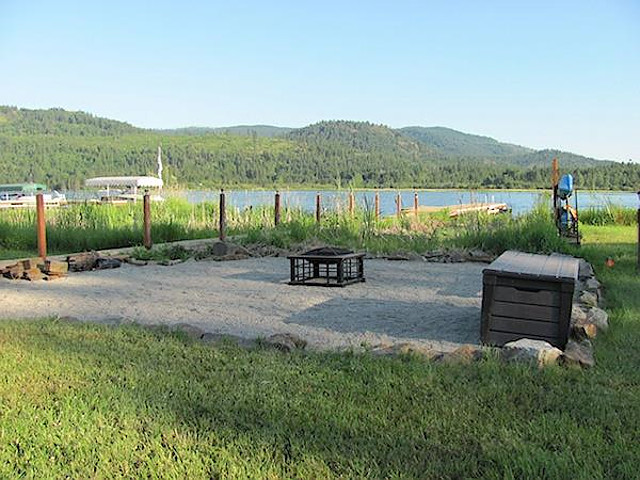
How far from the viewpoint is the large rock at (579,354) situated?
4098 millimetres

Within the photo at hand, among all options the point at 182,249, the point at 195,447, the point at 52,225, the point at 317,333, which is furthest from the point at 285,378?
the point at 52,225

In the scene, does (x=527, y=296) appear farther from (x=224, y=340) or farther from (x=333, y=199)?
(x=333, y=199)

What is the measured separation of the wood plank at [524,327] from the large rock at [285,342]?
1.35 metres

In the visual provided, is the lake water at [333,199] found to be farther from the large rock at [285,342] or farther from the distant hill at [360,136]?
the distant hill at [360,136]

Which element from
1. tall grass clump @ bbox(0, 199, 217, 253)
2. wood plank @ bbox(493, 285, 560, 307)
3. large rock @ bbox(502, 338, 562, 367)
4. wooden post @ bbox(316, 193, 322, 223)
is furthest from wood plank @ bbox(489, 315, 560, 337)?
wooden post @ bbox(316, 193, 322, 223)

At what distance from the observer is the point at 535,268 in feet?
17.0

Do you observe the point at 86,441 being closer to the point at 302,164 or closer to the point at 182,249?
the point at 182,249

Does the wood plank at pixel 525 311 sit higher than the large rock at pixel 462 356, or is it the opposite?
the wood plank at pixel 525 311

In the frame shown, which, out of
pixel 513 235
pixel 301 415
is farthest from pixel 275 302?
pixel 513 235

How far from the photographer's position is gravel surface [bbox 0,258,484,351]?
556 cm

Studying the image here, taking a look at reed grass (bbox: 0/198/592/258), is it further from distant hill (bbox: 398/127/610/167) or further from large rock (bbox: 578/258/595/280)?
distant hill (bbox: 398/127/610/167)

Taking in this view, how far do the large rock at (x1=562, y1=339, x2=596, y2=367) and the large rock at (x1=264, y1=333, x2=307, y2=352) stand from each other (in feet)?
5.25

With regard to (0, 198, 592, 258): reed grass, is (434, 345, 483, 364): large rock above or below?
above

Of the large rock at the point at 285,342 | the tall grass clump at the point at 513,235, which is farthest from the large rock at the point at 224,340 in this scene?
the tall grass clump at the point at 513,235
